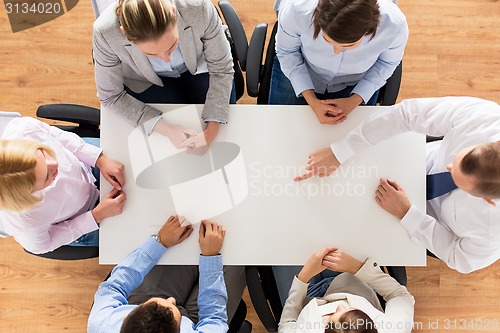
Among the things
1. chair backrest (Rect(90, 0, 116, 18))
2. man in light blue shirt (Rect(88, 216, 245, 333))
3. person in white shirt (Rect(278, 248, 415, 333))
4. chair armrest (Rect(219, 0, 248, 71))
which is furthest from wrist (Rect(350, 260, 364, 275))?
chair backrest (Rect(90, 0, 116, 18))

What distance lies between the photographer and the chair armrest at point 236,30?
68.6 inches

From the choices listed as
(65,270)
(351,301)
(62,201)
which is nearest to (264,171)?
(351,301)

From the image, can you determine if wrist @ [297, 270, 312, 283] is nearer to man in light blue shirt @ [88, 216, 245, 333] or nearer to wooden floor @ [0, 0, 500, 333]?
man in light blue shirt @ [88, 216, 245, 333]

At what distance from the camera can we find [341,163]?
5.07 ft

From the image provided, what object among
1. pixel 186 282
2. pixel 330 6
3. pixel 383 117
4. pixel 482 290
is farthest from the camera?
pixel 482 290

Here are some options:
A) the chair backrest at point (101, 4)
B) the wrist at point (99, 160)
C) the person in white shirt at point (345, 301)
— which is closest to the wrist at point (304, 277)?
the person in white shirt at point (345, 301)

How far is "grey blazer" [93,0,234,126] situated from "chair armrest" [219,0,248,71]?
0.45ft

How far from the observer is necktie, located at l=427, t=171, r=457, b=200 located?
149 centimetres

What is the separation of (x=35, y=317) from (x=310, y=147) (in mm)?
1486

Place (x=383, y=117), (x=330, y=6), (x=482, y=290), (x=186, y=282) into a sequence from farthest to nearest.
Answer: (x=482, y=290) < (x=186, y=282) < (x=383, y=117) < (x=330, y=6)

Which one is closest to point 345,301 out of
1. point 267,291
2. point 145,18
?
point 267,291

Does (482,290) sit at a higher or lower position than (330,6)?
lower

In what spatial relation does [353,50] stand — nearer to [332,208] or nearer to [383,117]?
[383,117]

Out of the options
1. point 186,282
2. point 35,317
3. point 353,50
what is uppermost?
point 353,50
